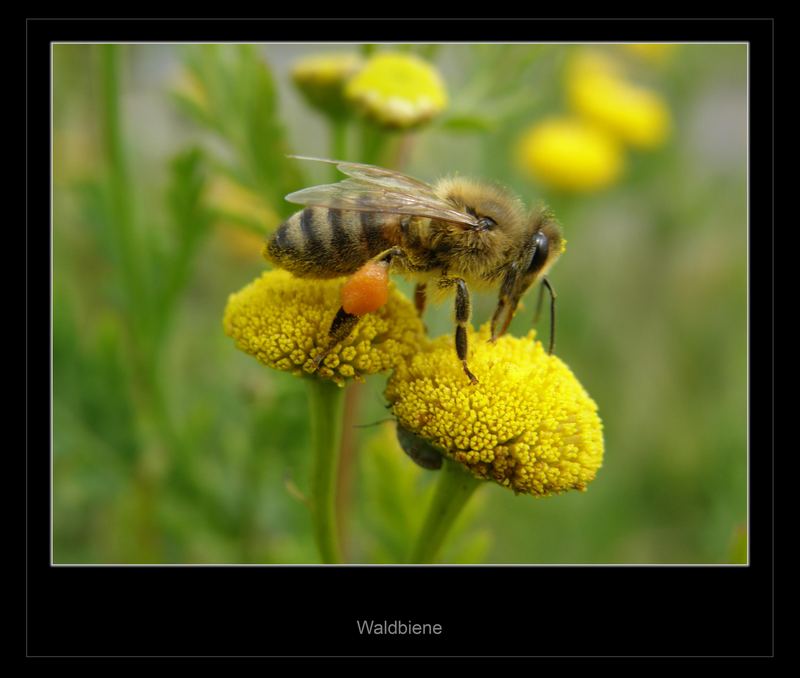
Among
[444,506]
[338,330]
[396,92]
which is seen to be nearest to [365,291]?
[338,330]

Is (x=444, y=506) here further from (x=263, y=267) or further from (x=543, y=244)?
(x=263, y=267)

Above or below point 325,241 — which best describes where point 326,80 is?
above

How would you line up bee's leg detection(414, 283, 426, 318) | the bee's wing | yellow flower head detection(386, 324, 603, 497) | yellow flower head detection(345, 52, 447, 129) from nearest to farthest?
1. yellow flower head detection(386, 324, 603, 497)
2. the bee's wing
3. bee's leg detection(414, 283, 426, 318)
4. yellow flower head detection(345, 52, 447, 129)

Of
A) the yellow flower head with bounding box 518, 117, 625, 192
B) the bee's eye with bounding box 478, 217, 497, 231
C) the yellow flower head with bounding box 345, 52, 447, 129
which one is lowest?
the bee's eye with bounding box 478, 217, 497, 231

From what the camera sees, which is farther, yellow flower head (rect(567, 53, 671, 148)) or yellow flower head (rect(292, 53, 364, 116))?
yellow flower head (rect(567, 53, 671, 148))

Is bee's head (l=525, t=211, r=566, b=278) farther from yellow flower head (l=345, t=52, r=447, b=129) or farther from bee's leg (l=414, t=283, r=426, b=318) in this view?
yellow flower head (l=345, t=52, r=447, b=129)

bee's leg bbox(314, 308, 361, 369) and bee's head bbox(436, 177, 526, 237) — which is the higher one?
bee's head bbox(436, 177, 526, 237)

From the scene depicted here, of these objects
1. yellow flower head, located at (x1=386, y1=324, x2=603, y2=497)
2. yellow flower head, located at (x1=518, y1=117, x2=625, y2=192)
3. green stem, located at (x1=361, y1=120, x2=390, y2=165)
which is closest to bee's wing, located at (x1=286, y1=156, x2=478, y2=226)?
yellow flower head, located at (x1=386, y1=324, x2=603, y2=497)

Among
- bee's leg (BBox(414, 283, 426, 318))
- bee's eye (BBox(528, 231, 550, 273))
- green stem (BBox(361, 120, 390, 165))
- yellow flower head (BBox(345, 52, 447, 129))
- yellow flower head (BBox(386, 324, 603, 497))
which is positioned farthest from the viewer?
green stem (BBox(361, 120, 390, 165))
